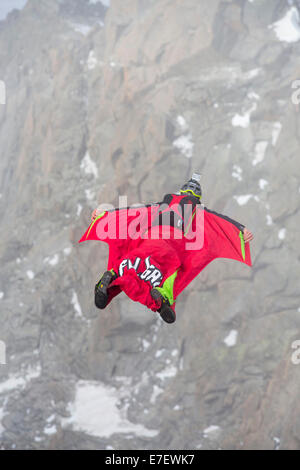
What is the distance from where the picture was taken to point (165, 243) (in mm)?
6844

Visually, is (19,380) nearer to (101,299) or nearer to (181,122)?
(181,122)

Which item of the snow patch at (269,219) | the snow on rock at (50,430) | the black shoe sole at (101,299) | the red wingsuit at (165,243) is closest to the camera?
the black shoe sole at (101,299)

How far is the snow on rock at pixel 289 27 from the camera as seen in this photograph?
26859mm

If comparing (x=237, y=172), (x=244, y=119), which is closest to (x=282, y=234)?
(x=237, y=172)

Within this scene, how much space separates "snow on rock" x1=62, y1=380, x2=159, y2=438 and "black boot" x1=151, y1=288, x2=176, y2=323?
20273 millimetres

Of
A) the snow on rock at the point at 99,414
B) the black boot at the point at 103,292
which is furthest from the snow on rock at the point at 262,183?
the black boot at the point at 103,292

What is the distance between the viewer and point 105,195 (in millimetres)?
28141

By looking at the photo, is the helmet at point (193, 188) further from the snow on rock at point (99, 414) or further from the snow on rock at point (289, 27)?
the snow on rock at point (289, 27)

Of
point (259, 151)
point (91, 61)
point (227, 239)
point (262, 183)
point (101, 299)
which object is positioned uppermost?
point (91, 61)

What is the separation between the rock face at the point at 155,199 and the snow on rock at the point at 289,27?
0.27 ft

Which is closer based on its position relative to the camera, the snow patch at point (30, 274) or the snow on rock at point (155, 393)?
the snow on rock at point (155, 393)

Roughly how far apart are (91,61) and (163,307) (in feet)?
105

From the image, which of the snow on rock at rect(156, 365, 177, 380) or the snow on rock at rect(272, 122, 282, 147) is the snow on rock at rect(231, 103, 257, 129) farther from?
the snow on rock at rect(156, 365, 177, 380)
